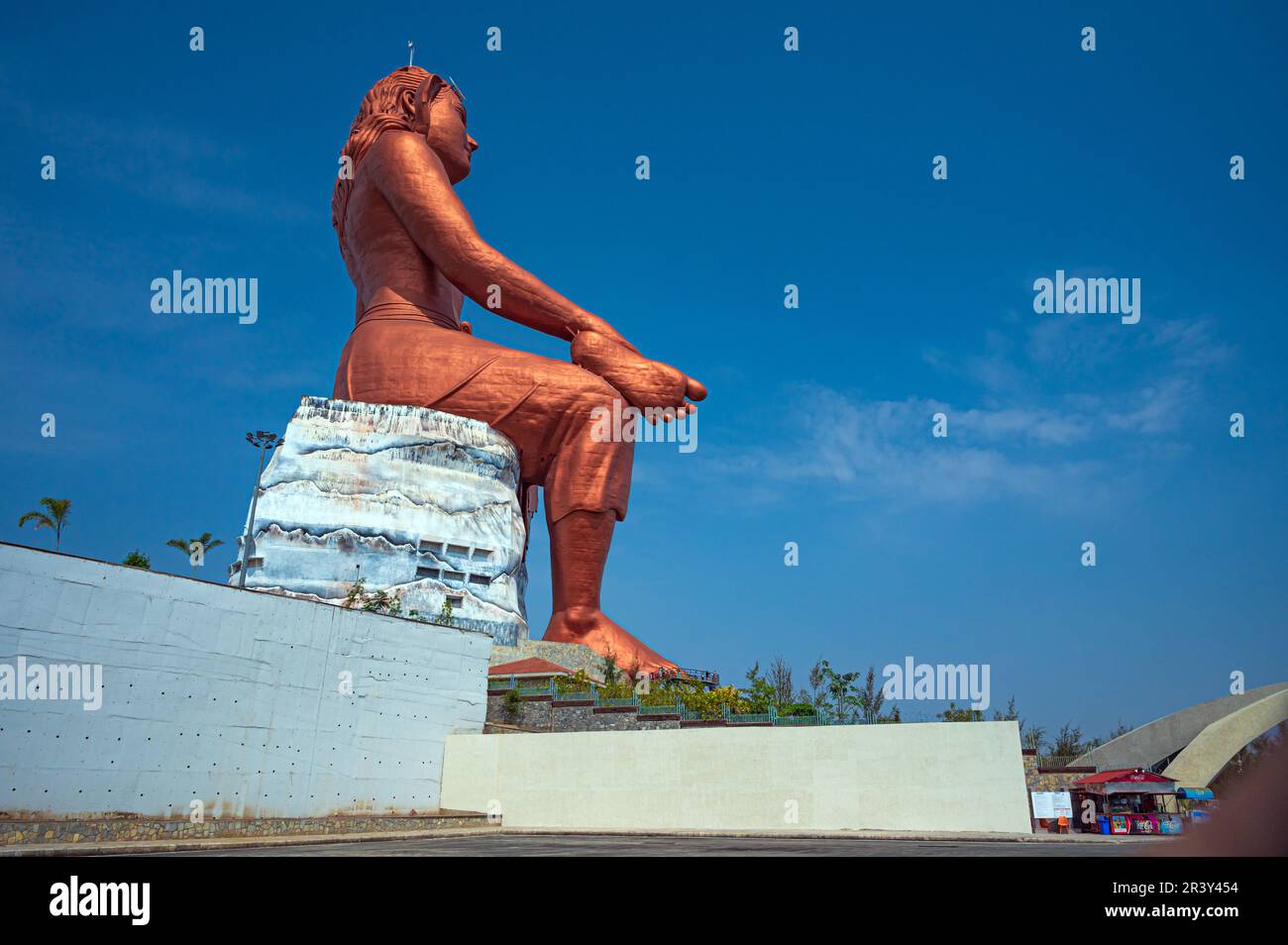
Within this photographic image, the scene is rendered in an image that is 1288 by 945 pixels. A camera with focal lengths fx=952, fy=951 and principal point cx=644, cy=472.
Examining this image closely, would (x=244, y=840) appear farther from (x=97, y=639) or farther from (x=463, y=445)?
(x=463, y=445)

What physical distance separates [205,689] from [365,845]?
399 centimetres

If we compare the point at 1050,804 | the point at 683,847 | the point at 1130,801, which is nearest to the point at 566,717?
the point at 683,847

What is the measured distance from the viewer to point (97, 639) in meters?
13.4

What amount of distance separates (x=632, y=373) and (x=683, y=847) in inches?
806

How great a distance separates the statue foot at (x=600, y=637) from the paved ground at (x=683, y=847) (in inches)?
555

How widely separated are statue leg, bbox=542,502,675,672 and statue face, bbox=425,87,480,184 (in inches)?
473

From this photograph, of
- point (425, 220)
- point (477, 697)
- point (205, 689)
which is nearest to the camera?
point (205, 689)

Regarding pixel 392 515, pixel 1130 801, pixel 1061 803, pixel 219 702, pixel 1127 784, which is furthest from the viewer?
pixel 392 515

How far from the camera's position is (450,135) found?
31734 millimetres

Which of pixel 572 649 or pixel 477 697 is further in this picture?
pixel 572 649

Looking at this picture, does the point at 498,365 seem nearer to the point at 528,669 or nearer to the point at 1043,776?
the point at 528,669

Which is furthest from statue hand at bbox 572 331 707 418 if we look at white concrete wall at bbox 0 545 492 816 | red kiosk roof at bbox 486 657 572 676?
white concrete wall at bbox 0 545 492 816
